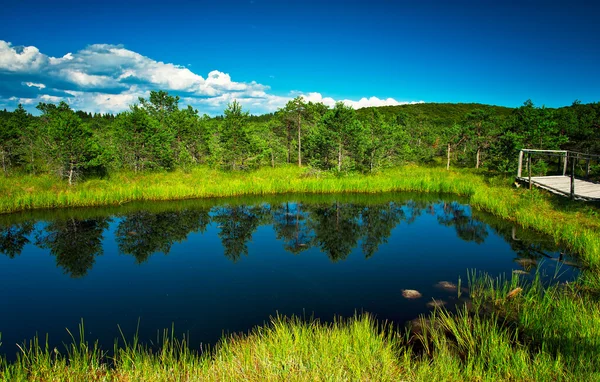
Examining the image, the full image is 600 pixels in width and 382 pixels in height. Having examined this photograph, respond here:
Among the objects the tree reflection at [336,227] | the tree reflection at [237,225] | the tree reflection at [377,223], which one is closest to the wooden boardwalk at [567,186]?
the tree reflection at [377,223]

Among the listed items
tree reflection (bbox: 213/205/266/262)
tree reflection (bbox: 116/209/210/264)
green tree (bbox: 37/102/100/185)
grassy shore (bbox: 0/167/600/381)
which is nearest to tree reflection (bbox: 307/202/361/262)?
→ tree reflection (bbox: 213/205/266/262)

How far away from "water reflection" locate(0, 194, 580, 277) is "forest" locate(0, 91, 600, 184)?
25.2 ft

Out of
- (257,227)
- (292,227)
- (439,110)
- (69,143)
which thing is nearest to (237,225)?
(257,227)

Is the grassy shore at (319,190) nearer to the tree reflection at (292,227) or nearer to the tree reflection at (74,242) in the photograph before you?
the tree reflection at (74,242)

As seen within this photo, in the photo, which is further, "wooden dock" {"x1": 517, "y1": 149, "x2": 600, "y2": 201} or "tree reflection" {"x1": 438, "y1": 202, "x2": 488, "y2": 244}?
"wooden dock" {"x1": 517, "y1": 149, "x2": 600, "y2": 201}

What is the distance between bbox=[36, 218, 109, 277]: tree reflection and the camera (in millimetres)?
13367

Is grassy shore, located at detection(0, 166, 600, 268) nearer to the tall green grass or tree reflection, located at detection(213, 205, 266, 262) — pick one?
tree reflection, located at detection(213, 205, 266, 262)

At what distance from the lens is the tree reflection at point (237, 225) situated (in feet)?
49.8

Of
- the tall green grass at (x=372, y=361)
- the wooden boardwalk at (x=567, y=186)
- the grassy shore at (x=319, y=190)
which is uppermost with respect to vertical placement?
the wooden boardwalk at (x=567, y=186)

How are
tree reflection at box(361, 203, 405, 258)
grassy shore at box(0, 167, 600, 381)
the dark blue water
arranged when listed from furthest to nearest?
1. tree reflection at box(361, 203, 405, 258)
2. the dark blue water
3. grassy shore at box(0, 167, 600, 381)

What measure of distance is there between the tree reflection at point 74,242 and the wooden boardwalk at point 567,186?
77.1 feet

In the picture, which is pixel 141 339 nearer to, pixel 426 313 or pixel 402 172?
pixel 426 313

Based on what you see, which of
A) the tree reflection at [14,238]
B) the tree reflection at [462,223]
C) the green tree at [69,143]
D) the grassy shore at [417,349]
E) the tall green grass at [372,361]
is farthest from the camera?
the green tree at [69,143]

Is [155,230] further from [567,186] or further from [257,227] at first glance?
[567,186]
